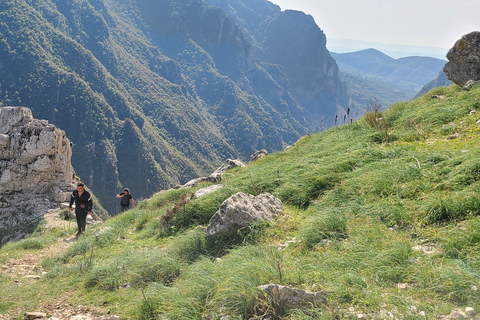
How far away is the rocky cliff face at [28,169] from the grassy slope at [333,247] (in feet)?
25.7

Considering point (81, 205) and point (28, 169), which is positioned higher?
point (28, 169)

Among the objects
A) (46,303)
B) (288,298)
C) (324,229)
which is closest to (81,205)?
(46,303)

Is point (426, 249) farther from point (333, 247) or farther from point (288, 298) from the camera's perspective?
point (288, 298)

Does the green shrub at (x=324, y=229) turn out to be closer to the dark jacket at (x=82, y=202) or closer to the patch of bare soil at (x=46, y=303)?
the patch of bare soil at (x=46, y=303)

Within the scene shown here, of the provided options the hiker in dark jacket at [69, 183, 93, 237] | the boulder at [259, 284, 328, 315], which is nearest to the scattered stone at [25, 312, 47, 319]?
the boulder at [259, 284, 328, 315]

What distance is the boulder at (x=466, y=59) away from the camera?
34.3 ft

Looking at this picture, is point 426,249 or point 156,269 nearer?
point 426,249

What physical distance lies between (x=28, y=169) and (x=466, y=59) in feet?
60.4

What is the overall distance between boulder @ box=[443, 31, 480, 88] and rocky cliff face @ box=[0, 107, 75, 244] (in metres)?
17.1

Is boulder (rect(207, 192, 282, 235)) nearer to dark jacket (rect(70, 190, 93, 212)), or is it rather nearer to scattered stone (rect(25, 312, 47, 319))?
scattered stone (rect(25, 312, 47, 319))

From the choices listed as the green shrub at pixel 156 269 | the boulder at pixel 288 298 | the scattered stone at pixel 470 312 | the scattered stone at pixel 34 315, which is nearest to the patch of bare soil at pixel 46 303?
the scattered stone at pixel 34 315

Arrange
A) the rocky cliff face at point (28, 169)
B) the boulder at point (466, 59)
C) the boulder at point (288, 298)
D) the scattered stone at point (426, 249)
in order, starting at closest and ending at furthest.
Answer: the boulder at point (288, 298)
the scattered stone at point (426, 249)
the boulder at point (466, 59)
the rocky cliff face at point (28, 169)

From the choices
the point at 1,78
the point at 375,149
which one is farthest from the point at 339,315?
the point at 1,78

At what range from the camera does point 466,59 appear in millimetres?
10648
